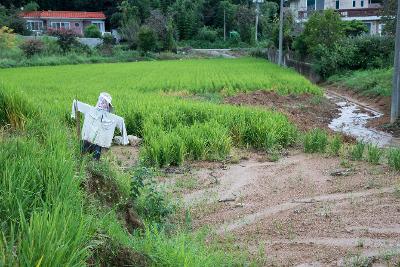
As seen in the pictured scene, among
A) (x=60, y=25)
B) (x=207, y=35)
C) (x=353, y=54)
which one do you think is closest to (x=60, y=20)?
(x=60, y=25)

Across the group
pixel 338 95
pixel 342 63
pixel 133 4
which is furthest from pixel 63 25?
Answer: pixel 338 95

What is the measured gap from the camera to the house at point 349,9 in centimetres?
4369

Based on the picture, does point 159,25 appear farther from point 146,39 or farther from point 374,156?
point 374,156

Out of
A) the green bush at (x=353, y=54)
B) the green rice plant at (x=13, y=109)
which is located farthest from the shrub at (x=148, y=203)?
the green bush at (x=353, y=54)

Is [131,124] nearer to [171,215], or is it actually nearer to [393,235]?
[171,215]

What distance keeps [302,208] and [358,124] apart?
10.4 meters

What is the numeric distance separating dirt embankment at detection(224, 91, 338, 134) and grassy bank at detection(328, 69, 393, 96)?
265cm

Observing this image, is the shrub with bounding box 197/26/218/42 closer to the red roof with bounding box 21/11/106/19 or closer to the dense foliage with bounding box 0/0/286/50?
the dense foliage with bounding box 0/0/286/50

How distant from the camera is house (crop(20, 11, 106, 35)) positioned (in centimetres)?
6131

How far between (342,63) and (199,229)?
2574cm

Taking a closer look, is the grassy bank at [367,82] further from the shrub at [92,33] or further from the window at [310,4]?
the shrub at [92,33]

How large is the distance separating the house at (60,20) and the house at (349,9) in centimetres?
2511

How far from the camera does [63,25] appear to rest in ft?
208

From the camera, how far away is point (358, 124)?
628 inches
